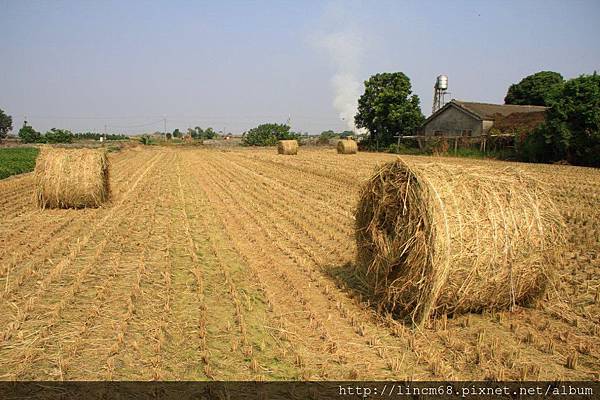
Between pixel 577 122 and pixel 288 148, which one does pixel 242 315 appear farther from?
pixel 288 148

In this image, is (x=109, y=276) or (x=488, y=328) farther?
(x=109, y=276)

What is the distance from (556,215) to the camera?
5914mm

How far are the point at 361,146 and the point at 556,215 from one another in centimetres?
4837

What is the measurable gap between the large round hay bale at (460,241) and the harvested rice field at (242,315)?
0.32 meters

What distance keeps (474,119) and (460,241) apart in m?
37.1

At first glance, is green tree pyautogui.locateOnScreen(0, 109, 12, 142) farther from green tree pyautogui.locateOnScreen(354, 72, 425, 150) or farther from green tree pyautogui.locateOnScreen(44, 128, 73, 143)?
green tree pyautogui.locateOnScreen(354, 72, 425, 150)

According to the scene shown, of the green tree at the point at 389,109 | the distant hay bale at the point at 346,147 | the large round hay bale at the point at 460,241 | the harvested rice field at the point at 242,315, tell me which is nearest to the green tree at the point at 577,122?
the harvested rice field at the point at 242,315

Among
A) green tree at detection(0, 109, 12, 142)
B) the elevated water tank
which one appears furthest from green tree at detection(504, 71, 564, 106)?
green tree at detection(0, 109, 12, 142)

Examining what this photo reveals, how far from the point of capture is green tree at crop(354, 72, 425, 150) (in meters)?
48.2

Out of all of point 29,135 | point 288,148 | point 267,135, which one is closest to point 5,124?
point 29,135

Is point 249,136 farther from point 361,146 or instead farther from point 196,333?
point 196,333

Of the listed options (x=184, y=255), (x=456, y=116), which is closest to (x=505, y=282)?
(x=184, y=255)

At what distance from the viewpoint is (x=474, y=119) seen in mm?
38875

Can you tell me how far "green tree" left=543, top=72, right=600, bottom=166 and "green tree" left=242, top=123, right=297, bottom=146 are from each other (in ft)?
192
